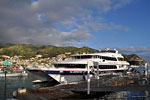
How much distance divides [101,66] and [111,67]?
10.0ft

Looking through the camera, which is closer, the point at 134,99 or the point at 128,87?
the point at 128,87

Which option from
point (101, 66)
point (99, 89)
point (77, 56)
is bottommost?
point (99, 89)

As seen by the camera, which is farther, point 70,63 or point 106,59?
point 106,59

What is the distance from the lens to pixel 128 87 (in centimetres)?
1505

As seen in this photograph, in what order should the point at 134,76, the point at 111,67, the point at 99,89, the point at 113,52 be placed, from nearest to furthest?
1. the point at 99,89
2. the point at 134,76
3. the point at 111,67
4. the point at 113,52

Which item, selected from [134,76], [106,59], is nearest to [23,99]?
[134,76]

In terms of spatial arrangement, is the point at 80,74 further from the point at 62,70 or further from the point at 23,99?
the point at 23,99

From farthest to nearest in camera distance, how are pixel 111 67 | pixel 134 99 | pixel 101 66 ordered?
pixel 111 67, pixel 101 66, pixel 134 99

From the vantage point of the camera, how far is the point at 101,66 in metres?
29.6

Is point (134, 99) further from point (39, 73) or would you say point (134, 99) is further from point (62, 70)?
point (39, 73)

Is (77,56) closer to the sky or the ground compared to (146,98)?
closer to the sky

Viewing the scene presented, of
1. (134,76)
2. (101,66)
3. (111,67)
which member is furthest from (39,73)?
(134,76)

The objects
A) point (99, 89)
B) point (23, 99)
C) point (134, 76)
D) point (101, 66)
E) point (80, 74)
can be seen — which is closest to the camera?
point (23, 99)

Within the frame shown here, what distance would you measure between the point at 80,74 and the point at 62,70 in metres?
3.15
